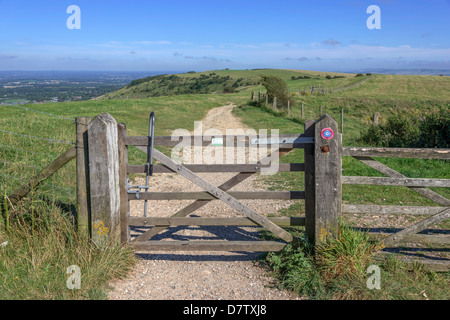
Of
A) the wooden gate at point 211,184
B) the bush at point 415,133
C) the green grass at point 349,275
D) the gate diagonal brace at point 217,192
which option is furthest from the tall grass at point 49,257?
the bush at point 415,133

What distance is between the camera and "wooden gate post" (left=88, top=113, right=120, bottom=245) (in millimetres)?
4934

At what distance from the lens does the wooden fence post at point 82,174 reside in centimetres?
500

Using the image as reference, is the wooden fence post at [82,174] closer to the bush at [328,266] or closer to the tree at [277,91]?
the bush at [328,266]

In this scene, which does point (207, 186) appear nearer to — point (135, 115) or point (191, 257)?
point (191, 257)

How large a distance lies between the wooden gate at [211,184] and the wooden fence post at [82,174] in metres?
0.10

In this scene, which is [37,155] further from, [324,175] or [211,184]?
[324,175]

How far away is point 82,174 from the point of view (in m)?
5.08

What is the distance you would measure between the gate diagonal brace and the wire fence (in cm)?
130

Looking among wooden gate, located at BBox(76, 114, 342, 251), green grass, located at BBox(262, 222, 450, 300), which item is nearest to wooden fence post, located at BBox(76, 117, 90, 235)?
wooden gate, located at BBox(76, 114, 342, 251)

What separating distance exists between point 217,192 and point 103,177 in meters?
1.48

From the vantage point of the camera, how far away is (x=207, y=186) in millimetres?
5129

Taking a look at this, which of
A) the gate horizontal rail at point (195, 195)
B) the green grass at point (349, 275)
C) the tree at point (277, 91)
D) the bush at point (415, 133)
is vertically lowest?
the green grass at point (349, 275)
